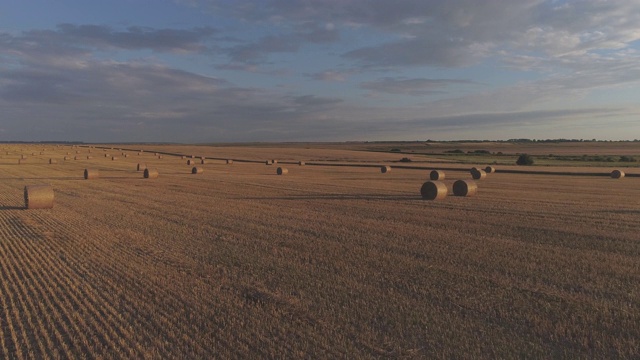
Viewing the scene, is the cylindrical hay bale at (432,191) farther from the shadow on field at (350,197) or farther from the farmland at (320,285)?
the farmland at (320,285)

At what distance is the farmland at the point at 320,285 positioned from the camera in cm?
541

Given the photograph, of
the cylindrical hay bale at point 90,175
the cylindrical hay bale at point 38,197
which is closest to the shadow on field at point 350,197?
the cylindrical hay bale at point 38,197

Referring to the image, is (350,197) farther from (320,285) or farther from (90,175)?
(90,175)

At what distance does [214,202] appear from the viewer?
1806 centimetres

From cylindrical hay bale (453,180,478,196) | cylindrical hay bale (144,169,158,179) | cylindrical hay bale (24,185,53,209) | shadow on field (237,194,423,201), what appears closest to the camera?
cylindrical hay bale (24,185,53,209)

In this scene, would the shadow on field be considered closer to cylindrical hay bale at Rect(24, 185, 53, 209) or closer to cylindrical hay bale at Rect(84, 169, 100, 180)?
cylindrical hay bale at Rect(24, 185, 53, 209)

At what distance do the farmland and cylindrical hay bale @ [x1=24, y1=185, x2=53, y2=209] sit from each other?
37.1 inches

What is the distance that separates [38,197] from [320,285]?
12408 millimetres

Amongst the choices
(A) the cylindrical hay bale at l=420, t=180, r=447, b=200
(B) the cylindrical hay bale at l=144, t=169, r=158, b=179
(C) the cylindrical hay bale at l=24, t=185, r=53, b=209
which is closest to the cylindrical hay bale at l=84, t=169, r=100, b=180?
(B) the cylindrical hay bale at l=144, t=169, r=158, b=179

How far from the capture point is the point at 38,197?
52.4 feet

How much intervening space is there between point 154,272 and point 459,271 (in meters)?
4.96

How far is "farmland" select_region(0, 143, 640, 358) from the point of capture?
17.7 feet

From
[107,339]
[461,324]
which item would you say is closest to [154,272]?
[107,339]

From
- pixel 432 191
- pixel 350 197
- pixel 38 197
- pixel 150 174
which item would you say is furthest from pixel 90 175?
pixel 432 191
